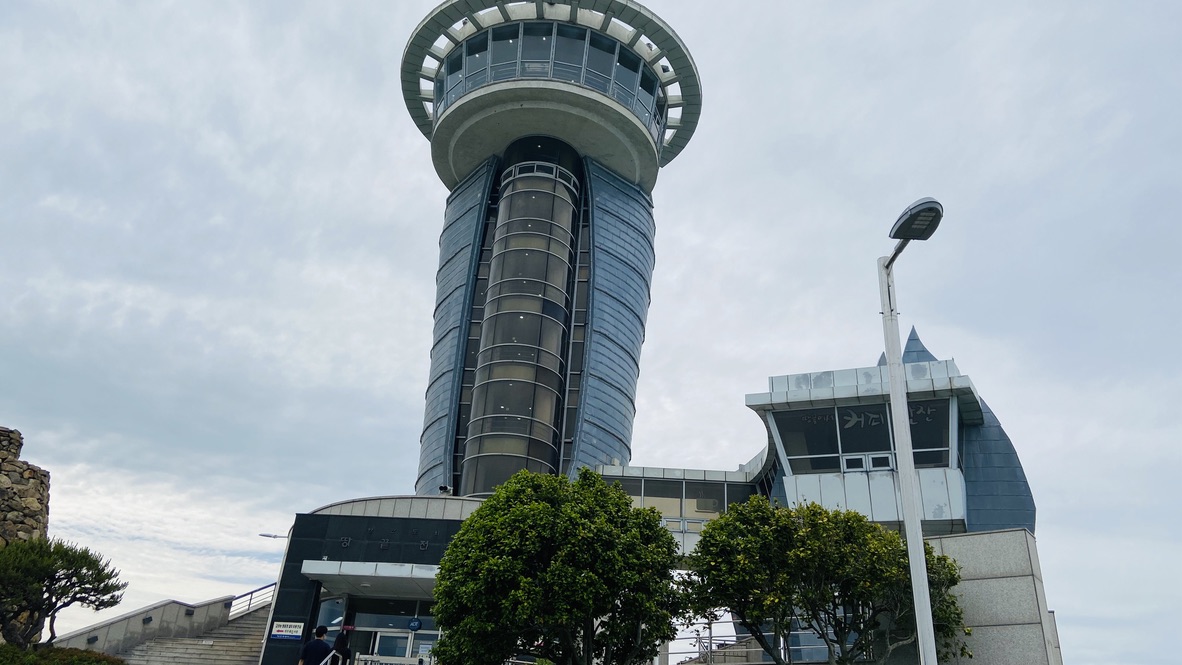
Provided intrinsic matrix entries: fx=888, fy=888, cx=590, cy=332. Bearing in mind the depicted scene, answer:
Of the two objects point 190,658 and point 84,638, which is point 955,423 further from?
point 84,638

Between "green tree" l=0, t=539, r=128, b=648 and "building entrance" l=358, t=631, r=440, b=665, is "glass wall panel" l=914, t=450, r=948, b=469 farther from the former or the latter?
"green tree" l=0, t=539, r=128, b=648

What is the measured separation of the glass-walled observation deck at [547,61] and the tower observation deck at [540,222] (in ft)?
0.37

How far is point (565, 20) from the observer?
62.8 meters

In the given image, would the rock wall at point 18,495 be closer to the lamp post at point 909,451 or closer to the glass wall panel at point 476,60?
the glass wall panel at point 476,60

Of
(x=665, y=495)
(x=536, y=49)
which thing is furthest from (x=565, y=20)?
(x=665, y=495)

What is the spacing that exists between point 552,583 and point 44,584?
19.5 metres

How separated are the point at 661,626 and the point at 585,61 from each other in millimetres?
45927

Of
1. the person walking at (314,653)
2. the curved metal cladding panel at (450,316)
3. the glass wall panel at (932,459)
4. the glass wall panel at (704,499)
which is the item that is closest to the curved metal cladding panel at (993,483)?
the glass wall panel at (932,459)

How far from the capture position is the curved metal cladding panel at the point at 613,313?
60312mm

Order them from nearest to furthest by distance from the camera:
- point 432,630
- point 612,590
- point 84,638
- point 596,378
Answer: point 612,590 < point 84,638 < point 432,630 < point 596,378

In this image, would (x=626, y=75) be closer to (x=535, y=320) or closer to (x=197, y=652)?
(x=535, y=320)

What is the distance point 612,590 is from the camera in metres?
24.6

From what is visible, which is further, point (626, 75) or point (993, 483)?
point (626, 75)

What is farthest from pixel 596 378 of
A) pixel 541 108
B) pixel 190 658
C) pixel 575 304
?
pixel 190 658
